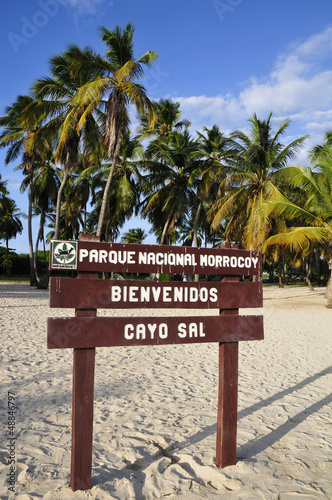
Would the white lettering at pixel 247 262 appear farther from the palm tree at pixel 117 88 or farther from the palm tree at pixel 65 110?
the palm tree at pixel 65 110

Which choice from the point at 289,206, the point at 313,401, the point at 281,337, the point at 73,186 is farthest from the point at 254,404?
the point at 73,186

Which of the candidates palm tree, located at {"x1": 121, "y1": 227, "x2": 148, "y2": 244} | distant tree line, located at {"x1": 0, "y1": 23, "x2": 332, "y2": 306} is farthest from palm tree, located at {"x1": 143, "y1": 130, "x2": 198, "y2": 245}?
palm tree, located at {"x1": 121, "y1": 227, "x2": 148, "y2": 244}

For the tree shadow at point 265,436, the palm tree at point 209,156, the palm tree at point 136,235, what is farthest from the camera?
the palm tree at point 136,235

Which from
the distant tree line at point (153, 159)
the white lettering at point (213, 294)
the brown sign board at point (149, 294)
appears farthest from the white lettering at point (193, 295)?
the distant tree line at point (153, 159)

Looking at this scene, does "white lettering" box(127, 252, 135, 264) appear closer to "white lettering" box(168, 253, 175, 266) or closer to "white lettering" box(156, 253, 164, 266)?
"white lettering" box(156, 253, 164, 266)

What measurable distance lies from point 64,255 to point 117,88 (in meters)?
15.3

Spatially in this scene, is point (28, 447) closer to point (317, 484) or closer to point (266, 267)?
point (317, 484)

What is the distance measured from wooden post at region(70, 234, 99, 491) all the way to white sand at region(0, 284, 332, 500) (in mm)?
114

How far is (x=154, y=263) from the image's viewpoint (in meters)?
2.99

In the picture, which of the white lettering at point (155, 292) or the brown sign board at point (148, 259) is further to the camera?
the white lettering at point (155, 292)

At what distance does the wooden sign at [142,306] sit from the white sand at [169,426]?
300 millimetres

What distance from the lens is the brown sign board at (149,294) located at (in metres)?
2.72

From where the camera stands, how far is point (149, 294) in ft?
9.63

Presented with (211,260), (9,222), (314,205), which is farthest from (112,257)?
(9,222)
